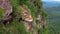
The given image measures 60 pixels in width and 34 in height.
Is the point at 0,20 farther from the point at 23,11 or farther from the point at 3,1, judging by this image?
the point at 23,11

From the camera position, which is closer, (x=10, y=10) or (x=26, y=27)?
(x=10, y=10)

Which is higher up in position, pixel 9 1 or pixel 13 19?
pixel 9 1

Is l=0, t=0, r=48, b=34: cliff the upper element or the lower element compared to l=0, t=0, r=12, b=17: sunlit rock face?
lower

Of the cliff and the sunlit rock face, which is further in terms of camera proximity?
the cliff

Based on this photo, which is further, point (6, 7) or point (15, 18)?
point (15, 18)

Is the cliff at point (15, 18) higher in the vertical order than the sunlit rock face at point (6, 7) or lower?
lower

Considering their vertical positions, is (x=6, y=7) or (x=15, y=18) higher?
(x=6, y=7)

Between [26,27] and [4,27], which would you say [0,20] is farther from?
[26,27]

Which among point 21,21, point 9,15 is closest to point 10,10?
point 9,15

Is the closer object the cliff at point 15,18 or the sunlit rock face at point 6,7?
the sunlit rock face at point 6,7
